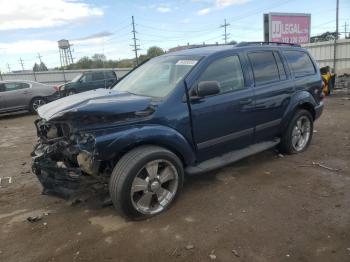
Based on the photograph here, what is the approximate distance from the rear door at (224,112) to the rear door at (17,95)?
35.7ft

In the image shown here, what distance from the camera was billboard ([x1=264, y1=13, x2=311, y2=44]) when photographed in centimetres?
1548

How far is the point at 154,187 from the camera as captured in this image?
3717mm

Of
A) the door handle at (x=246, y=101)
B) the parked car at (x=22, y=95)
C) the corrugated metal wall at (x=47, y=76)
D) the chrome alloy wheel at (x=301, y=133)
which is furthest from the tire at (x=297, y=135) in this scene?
the corrugated metal wall at (x=47, y=76)

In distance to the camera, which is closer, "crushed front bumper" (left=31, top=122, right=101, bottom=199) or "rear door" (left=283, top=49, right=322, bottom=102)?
"crushed front bumper" (left=31, top=122, right=101, bottom=199)

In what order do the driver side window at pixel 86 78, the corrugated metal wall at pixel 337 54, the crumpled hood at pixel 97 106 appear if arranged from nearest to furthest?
the crumpled hood at pixel 97 106
the corrugated metal wall at pixel 337 54
the driver side window at pixel 86 78

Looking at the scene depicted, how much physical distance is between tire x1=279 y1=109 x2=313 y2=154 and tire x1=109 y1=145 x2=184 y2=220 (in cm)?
234

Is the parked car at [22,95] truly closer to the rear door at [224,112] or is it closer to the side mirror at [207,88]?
the rear door at [224,112]

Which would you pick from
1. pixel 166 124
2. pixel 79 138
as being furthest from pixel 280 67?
pixel 79 138

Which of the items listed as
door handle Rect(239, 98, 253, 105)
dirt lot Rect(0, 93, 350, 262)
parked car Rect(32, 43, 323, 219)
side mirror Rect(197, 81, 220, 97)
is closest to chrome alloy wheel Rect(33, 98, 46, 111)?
dirt lot Rect(0, 93, 350, 262)

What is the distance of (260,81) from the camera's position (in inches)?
188

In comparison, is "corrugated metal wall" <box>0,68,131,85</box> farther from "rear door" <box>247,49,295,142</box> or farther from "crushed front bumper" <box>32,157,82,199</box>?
"crushed front bumper" <box>32,157,82,199</box>

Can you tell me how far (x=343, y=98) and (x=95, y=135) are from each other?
37.5 feet

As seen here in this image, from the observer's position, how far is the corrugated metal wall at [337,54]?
16250 millimetres

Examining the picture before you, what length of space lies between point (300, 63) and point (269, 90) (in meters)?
1.15
